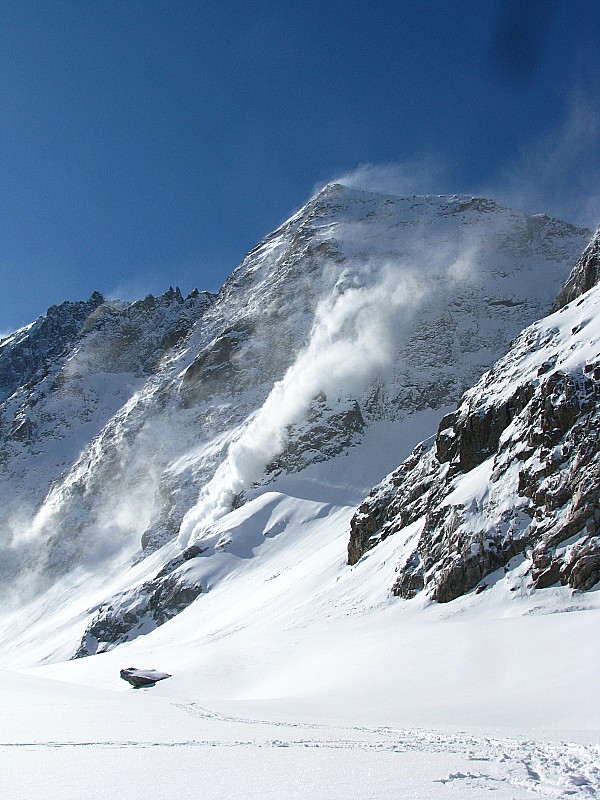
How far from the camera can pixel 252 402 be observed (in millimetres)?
108688

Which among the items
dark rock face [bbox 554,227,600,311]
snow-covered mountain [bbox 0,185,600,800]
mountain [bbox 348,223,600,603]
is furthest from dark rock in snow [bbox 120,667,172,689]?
dark rock face [bbox 554,227,600,311]

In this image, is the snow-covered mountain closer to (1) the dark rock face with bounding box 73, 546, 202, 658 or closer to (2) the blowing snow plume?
(1) the dark rock face with bounding box 73, 546, 202, 658

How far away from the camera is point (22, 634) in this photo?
281 ft

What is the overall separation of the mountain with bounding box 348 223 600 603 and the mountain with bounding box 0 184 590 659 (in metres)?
9.59

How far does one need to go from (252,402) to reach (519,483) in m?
79.5

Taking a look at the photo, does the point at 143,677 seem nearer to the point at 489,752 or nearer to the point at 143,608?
the point at 489,752

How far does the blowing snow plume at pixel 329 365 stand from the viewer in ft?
285

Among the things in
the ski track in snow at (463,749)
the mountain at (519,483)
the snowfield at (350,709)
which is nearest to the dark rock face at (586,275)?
the mountain at (519,483)

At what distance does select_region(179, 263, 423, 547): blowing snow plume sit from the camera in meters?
87.0

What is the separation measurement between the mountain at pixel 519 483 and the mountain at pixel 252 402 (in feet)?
31.5

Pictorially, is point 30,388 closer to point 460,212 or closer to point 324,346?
point 324,346

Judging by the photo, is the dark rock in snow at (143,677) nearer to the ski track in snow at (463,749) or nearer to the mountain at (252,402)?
the mountain at (252,402)

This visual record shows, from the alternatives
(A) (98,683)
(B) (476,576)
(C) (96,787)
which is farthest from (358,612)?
(C) (96,787)

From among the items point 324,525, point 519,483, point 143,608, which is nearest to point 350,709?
point 519,483
